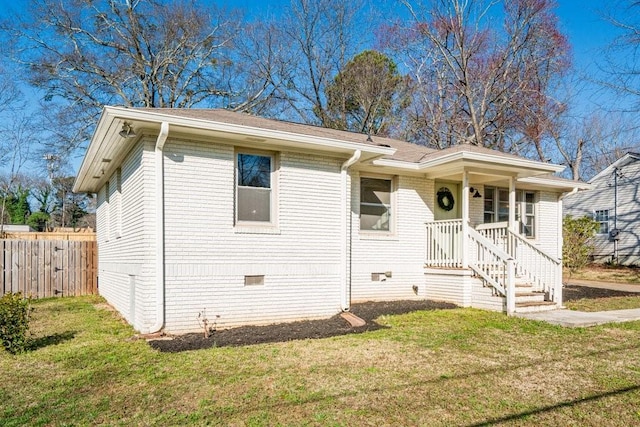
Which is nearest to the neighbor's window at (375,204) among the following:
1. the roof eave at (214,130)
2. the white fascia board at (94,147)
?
the roof eave at (214,130)

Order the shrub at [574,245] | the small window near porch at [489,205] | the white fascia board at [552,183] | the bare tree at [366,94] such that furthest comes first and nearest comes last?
1. the bare tree at [366,94]
2. the shrub at [574,245]
3. the white fascia board at [552,183]
4. the small window near porch at [489,205]

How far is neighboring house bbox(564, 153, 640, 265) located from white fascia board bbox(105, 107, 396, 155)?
17.4 metres

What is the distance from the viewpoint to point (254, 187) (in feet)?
26.9

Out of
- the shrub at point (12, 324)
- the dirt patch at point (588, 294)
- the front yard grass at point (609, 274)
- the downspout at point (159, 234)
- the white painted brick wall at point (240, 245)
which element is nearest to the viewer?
the shrub at point (12, 324)

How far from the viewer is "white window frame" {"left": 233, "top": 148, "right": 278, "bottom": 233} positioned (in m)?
8.01

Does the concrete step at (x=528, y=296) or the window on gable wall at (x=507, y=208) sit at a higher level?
the window on gable wall at (x=507, y=208)

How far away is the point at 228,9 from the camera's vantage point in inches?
899

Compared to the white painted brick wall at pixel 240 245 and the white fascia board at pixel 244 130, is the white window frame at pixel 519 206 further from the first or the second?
the white painted brick wall at pixel 240 245

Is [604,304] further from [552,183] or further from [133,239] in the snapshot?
[133,239]

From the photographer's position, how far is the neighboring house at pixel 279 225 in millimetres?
7262

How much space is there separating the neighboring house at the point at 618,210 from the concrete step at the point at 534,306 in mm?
14010

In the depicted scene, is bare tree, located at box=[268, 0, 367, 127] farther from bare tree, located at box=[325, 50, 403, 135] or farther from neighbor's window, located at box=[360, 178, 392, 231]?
neighbor's window, located at box=[360, 178, 392, 231]

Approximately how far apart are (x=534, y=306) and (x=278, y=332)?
5.39 metres

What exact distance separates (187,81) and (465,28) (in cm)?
1409
